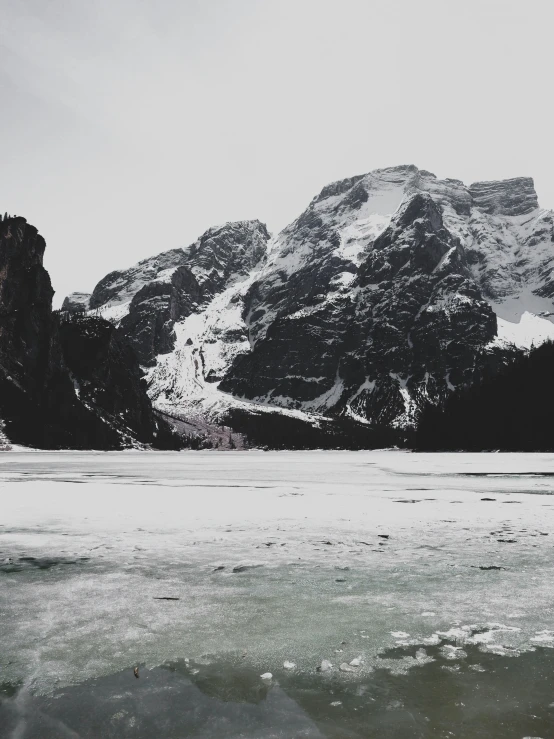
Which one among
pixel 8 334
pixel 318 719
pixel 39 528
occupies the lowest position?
pixel 39 528

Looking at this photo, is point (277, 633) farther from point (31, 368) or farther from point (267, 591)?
point (31, 368)

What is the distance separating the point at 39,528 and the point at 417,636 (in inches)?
449

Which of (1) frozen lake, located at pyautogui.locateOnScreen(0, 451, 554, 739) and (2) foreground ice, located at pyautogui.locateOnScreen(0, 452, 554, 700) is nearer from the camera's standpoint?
(1) frozen lake, located at pyautogui.locateOnScreen(0, 451, 554, 739)

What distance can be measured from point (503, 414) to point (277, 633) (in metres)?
143

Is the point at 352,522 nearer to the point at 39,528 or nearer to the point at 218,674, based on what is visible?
the point at 39,528

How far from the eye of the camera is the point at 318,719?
4.13 meters

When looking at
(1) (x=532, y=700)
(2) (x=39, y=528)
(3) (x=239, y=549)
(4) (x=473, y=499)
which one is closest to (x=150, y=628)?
(1) (x=532, y=700)

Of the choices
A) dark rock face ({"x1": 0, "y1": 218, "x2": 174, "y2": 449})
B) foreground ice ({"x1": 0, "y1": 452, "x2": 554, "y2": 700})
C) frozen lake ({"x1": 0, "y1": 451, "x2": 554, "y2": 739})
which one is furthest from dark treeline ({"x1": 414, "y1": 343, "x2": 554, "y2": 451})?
dark rock face ({"x1": 0, "y1": 218, "x2": 174, "y2": 449})

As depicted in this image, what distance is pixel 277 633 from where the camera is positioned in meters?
6.14

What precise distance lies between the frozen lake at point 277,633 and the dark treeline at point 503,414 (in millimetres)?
112493

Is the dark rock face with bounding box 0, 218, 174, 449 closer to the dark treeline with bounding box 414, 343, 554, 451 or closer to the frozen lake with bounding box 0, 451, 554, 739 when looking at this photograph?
the dark treeline with bounding box 414, 343, 554, 451

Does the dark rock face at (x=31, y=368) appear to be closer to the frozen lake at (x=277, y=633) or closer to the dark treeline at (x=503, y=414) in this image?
the dark treeline at (x=503, y=414)

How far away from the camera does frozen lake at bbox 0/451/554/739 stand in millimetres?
4199

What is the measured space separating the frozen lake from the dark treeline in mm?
112493
